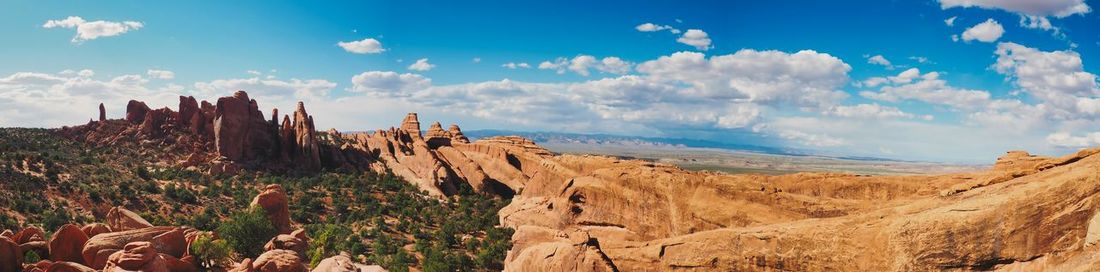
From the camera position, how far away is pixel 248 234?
141ft

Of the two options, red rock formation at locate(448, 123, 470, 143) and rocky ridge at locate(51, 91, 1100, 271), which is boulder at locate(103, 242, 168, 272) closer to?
rocky ridge at locate(51, 91, 1100, 271)

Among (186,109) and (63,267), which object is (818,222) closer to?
(63,267)

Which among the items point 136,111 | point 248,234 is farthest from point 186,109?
point 248,234

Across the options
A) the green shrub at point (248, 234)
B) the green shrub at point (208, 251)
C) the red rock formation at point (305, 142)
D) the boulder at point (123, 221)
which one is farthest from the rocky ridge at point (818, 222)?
the red rock formation at point (305, 142)

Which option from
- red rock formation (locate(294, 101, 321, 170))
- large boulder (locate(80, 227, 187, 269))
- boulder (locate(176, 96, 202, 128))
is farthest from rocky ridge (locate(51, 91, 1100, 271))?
boulder (locate(176, 96, 202, 128))

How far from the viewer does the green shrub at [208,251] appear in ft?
116

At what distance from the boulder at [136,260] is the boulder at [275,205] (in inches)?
715

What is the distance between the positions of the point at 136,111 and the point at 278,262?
318 ft

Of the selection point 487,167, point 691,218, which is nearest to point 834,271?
point 691,218

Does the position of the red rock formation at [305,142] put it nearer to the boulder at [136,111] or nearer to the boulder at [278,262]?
the boulder at [136,111]

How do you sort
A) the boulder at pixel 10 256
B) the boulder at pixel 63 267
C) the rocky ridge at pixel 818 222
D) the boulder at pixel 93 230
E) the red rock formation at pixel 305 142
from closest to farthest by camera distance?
the rocky ridge at pixel 818 222
the boulder at pixel 63 267
the boulder at pixel 10 256
the boulder at pixel 93 230
the red rock formation at pixel 305 142

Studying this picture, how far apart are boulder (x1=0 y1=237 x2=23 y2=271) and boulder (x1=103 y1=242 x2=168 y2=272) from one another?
7.09 meters

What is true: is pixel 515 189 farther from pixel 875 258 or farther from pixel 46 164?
pixel 875 258

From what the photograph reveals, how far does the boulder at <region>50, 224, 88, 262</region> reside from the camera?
32969mm
